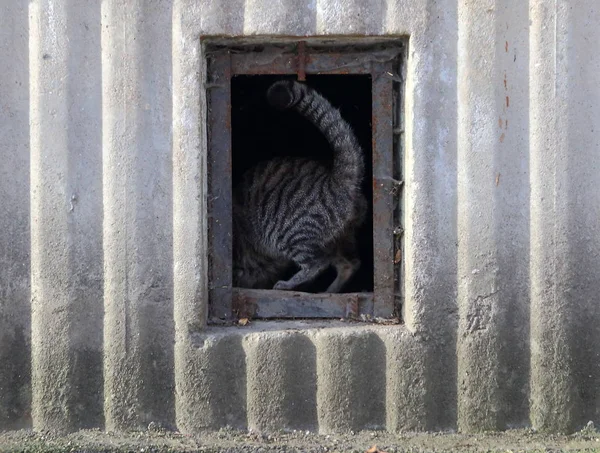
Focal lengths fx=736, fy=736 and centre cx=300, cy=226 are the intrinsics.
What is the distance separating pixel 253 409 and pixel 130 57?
1.70m

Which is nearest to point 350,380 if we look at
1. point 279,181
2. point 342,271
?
point 342,271

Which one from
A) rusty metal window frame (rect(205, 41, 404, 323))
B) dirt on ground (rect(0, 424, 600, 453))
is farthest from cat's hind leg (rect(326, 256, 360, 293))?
dirt on ground (rect(0, 424, 600, 453))

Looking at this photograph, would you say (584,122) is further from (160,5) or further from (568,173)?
(160,5)

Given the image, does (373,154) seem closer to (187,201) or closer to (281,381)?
(187,201)

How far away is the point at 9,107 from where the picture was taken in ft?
10.9

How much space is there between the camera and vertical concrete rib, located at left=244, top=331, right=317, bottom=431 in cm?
338

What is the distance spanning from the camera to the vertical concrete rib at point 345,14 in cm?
329

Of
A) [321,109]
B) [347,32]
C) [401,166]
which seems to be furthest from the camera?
[321,109]

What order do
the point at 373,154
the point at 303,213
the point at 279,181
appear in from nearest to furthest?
1. the point at 373,154
2. the point at 303,213
3. the point at 279,181

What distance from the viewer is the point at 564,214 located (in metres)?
3.33

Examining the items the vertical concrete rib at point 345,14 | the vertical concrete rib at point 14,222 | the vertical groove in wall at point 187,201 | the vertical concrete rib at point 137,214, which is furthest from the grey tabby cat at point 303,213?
the vertical concrete rib at point 14,222

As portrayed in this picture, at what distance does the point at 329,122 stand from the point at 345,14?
926mm

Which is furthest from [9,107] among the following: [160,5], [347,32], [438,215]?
[438,215]

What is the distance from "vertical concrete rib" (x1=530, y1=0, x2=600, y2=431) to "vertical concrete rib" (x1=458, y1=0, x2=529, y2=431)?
61 millimetres
